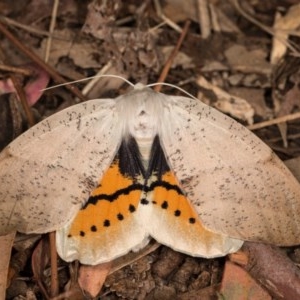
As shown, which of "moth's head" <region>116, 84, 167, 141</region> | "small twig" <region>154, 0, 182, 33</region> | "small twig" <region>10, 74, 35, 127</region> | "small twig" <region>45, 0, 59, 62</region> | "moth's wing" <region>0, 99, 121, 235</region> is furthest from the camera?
"small twig" <region>154, 0, 182, 33</region>

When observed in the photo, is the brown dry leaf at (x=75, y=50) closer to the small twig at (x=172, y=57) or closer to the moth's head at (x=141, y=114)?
the small twig at (x=172, y=57)

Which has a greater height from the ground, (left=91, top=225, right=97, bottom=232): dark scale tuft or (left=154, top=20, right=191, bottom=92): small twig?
(left=154, top=20, right=191, bottom=92): small twig

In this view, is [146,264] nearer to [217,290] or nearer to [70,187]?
[217,290]

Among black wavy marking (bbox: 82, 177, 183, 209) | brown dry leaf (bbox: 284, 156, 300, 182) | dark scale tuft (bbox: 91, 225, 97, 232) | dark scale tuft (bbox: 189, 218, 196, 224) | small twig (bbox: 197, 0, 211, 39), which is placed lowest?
dark scale tuft (bbox: 189, 218, 196, 224)

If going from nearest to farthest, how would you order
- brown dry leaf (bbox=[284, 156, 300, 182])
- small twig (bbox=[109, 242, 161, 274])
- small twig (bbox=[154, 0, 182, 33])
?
small twig (bbox=[109, 242, 161, 274])
brown dry leaf (bbox=[284, 156, 300, 182])
small twig (bbox=[154, 0, 182, 33])

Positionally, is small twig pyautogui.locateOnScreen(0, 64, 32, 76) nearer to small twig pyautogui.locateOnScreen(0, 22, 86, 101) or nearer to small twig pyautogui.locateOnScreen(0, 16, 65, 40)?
small twig pyautogui.locateOnScreen(0, 22, 86, 101)

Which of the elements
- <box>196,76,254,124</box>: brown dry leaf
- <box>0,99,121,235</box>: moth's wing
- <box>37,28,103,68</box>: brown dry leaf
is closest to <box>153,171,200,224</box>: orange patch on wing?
<box>0,99,121,235</box>: moth's wing

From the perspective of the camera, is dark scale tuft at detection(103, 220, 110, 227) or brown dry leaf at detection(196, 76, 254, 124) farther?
brown dry leaf at detection(196, 76, 254, 124)
